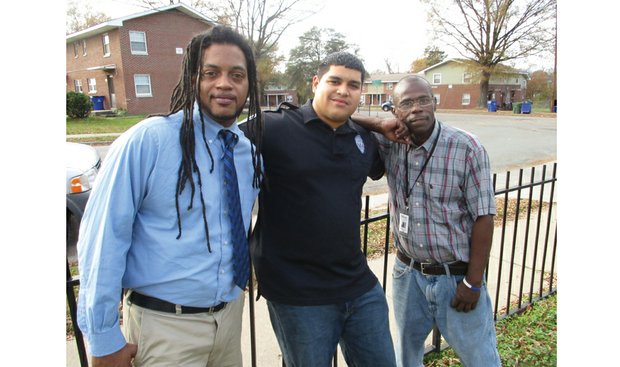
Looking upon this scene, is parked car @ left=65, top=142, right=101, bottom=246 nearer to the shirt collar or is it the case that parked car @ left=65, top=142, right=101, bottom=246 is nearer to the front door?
the shirt collar

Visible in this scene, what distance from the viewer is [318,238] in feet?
6.80

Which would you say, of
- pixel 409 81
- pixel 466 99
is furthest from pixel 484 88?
pixel 409 81

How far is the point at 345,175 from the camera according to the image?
85.4 inches

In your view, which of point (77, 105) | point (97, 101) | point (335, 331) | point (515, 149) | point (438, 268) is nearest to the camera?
point (335, 331)

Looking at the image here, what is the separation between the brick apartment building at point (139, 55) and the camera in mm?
27500

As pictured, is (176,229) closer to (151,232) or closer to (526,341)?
(151,232)

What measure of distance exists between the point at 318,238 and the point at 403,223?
58cm

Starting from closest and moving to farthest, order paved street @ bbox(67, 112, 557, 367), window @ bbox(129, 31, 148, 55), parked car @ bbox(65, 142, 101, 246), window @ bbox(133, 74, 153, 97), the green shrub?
paved street @ bbox(67, 112, 557, 367), parked car @ bbox(65, 142, 101, 246), the green shrub, window @ bbox(129, 31, 148, 55), window @ bbox(133, 74, 153, 97)

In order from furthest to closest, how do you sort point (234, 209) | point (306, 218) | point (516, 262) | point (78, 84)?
point (78, 84) < point (516, 262) < point (306, 218) < point (234, 209)

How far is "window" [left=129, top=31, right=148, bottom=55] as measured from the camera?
27672 millimetres

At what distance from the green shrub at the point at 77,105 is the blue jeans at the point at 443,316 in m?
25.5

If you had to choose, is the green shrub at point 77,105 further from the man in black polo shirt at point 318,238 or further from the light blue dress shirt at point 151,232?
the light blue dress shirt at point 151,232

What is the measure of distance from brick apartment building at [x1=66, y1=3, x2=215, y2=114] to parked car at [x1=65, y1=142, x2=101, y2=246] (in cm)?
2324

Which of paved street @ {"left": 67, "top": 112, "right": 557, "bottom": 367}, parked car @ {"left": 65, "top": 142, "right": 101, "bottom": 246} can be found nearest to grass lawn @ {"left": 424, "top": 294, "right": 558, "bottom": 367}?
paved street @ {"left": 67, "top": 112, "right": 557, "bottom": 367}
